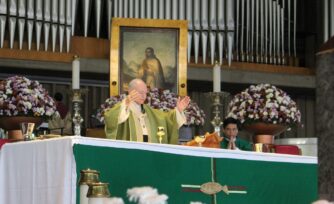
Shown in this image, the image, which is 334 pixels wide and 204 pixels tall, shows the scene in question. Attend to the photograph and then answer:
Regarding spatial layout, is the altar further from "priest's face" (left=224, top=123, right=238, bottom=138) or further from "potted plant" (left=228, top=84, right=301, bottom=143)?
"priest's face" (left=224, top=123, right=238, bottom=138)

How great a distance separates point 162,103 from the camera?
796cm

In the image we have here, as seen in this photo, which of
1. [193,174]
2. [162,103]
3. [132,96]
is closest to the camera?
[193,174]

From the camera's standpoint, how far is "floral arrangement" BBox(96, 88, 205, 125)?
7895mm

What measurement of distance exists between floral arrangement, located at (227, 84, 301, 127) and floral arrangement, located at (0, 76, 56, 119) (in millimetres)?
1739

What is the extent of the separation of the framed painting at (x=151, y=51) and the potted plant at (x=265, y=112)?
1894mm

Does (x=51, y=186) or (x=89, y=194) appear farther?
(x=51, y=186)

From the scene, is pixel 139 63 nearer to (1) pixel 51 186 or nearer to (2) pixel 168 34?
(2) pixel 168 34

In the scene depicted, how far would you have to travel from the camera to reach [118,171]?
15.3 ft

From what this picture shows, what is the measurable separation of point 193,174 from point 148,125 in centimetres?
168

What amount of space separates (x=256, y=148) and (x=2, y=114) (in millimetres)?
2252

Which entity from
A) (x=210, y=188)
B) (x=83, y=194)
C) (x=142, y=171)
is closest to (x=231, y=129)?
(x=210, y=188)

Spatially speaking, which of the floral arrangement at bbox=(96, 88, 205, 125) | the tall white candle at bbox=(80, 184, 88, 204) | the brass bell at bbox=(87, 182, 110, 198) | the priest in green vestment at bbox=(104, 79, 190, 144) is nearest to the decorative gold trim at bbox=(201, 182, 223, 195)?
the tall white candle at bbox=(80, 184, 88, 204)

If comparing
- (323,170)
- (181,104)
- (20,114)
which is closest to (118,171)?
(181,104)

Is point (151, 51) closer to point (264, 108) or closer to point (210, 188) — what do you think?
point (264, 108)
